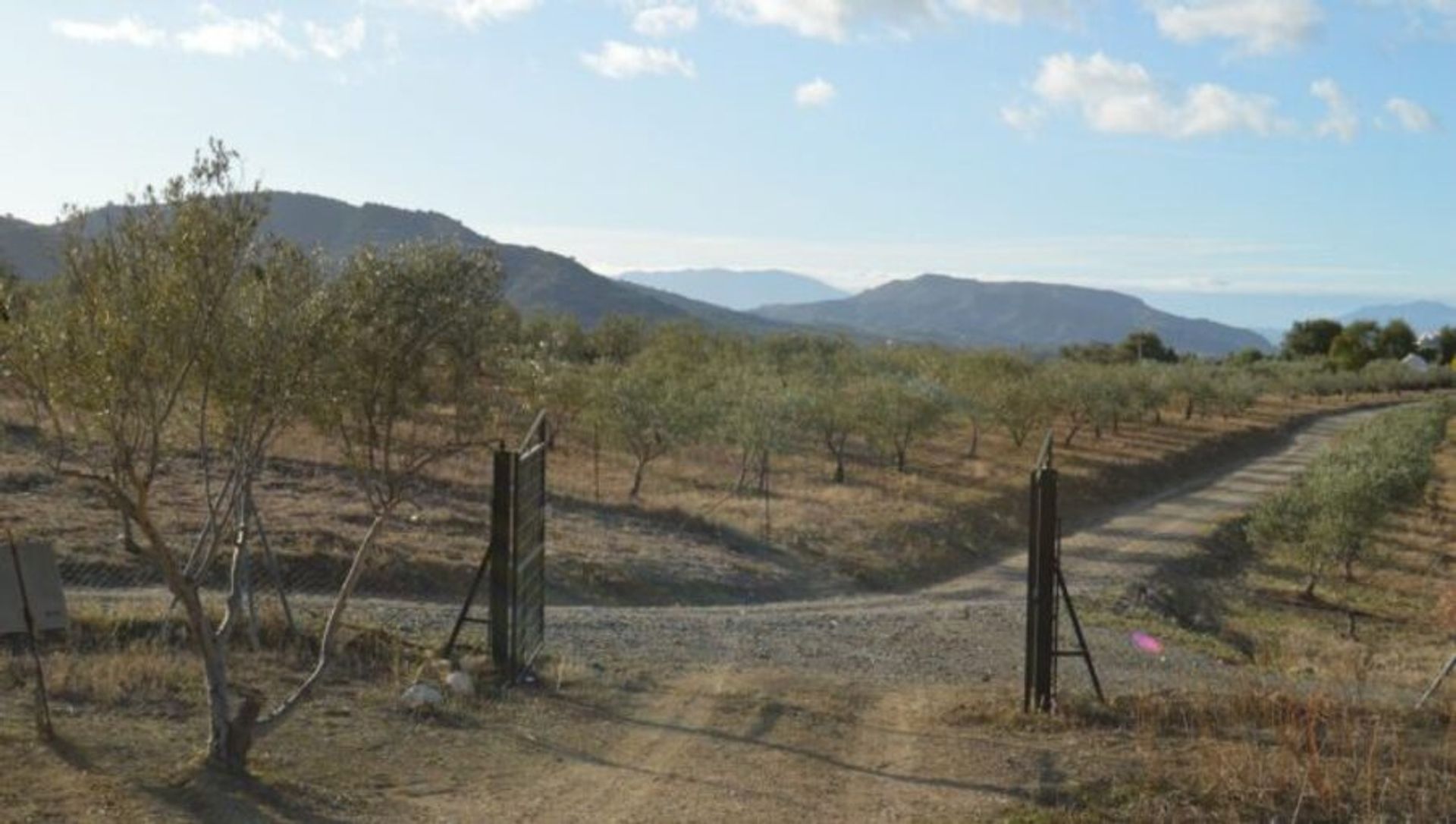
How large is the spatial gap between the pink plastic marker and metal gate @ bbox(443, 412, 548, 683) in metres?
9.76

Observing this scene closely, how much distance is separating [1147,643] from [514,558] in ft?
36.3

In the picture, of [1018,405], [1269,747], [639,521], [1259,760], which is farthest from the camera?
[1018,405]

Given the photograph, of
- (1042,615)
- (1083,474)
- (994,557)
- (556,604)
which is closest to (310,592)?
(556,604)

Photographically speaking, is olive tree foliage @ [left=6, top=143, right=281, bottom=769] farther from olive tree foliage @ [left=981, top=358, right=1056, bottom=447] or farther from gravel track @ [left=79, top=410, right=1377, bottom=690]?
olive tree foliage @ [left=981, top=358, right=1056, bottom=447]

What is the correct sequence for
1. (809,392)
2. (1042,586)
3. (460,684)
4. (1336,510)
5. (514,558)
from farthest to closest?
1. (809,392)
2. (1336,510)
3. (514,558)
4. (460,684)
5. (1042,586)

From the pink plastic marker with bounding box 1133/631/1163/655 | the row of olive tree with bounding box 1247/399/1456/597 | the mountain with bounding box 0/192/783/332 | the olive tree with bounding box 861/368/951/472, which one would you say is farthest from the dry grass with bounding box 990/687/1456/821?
the mountain with bounding box 0/192/783/332

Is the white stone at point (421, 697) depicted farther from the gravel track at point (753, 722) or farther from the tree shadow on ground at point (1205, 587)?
the tree shadow on ground at point (1205, 587)

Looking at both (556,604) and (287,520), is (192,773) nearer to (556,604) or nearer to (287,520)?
(556,604)

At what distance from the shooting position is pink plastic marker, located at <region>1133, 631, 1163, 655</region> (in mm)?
18844

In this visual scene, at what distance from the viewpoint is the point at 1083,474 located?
4650cm

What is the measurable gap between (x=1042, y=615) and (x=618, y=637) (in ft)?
20.0

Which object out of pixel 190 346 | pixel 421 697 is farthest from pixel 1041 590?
pixel 190 346

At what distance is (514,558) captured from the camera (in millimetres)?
12359

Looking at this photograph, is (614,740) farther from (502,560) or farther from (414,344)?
(414,344)
